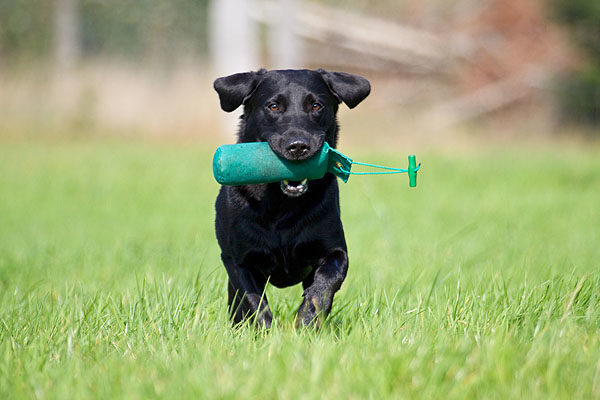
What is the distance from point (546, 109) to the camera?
1806cm

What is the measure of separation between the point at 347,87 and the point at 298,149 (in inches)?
34.7

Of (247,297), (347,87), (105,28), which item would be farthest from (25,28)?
(247,297)

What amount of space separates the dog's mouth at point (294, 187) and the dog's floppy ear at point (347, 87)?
0.74 meters

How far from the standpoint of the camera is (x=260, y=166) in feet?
11.5

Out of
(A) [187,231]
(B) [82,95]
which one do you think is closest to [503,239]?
(A) [187,231]

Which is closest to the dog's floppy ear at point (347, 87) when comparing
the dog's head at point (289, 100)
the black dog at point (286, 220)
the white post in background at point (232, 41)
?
the dog's head at point (289, 100)

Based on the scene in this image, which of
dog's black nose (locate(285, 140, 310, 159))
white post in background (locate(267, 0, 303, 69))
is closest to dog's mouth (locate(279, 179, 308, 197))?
dog's black nose (locate(285, 140, 310, 159))

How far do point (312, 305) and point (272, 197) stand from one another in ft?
2.12

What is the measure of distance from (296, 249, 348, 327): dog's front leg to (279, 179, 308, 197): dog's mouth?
365 mm

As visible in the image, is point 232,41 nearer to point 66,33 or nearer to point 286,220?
point 66,33

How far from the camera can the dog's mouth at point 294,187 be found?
3.62 m

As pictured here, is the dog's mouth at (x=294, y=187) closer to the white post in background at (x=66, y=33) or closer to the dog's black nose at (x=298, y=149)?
the dog's black nose at (x=298, y=149)

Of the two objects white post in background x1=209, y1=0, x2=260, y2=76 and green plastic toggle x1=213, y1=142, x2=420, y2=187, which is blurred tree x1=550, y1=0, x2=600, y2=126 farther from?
green plastic toggle x1=213, y1=142, x2=420, y2=187

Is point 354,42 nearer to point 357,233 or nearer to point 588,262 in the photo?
point 357,233
